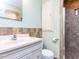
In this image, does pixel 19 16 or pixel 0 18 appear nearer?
pixel 0 18

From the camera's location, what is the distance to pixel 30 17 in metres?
2.26

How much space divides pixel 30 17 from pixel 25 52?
1.12 metres

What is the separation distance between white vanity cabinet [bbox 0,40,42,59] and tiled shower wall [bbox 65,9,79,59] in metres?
2.21

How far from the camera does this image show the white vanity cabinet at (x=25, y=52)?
38.4 inches

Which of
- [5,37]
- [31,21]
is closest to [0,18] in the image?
[5,37]

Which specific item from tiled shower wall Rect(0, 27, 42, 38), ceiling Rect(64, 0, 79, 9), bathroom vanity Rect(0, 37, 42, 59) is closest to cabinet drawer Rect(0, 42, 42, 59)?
bathroom vanity Rect(0, 37, 42, 59)

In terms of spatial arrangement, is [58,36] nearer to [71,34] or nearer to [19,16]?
[19,16]

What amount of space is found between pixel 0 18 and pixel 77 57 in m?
2.76

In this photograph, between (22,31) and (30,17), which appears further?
(30,17)

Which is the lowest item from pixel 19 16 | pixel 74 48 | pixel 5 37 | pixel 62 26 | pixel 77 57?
pixel 77 57

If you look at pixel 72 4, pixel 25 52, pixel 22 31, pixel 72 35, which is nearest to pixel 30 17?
pixel 22 31

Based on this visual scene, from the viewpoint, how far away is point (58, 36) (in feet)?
7.86

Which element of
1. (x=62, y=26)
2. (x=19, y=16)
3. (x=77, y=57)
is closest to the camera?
(x=19, y=16)

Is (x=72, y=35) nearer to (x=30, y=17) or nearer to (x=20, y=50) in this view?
(x=30, y=17)
